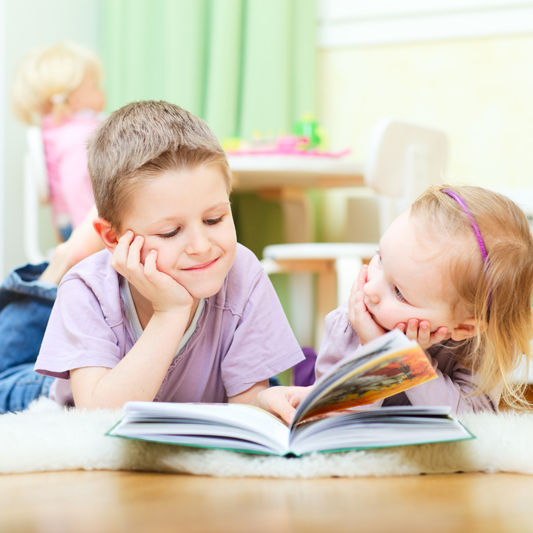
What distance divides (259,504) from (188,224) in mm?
383

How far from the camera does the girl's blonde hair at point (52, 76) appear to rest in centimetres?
266

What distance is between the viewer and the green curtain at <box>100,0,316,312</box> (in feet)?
9.80

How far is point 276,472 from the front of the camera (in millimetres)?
677

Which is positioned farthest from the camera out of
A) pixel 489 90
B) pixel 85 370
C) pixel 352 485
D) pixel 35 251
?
pixel 489 90

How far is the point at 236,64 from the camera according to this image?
3.05 metres

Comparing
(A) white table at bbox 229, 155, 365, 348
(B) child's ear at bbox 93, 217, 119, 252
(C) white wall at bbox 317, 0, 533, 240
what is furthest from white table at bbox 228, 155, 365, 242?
(B) child's ear at bbox 93, 217, 119, 252

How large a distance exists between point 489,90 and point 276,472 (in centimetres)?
257

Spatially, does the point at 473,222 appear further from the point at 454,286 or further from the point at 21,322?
the point at 21,322

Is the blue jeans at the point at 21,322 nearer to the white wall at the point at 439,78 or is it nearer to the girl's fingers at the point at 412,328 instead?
the girl's fingers at the point at 412,328

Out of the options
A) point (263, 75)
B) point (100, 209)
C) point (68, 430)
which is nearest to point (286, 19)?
point (263, 75)

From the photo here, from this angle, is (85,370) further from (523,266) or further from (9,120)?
(9,120)

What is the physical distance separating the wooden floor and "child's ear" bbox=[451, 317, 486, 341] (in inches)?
8.2

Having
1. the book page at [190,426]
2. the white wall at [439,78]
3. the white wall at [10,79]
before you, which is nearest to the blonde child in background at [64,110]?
the white wall at [10,79]

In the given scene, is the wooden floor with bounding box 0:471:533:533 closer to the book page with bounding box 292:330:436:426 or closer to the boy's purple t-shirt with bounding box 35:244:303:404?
the book page with bounding box 292:330:436:426
